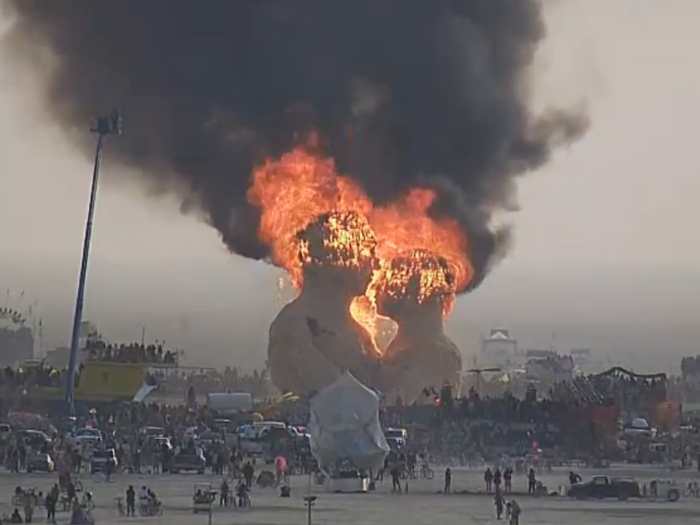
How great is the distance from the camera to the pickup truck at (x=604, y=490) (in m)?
41.4

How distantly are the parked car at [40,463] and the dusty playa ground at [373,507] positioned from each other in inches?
59.0

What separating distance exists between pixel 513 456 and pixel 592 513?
19.4 m

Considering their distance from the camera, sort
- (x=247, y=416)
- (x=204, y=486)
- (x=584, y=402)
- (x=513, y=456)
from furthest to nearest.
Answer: (x=247, y=416)
(x=584, y=402)
(x=513, y=456)
(x=204, y=486)

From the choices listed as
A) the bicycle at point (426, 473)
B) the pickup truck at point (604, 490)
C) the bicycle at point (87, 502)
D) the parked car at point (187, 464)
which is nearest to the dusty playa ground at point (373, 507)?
→ the bicycle at point (87, 502)

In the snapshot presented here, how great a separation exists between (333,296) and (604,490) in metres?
32.6

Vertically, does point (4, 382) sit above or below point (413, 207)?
below

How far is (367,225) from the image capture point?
7306 cm

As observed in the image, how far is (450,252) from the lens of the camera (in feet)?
241

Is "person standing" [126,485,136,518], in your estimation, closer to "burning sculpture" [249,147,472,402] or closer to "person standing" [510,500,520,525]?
"person standing" [510,500,520,525]

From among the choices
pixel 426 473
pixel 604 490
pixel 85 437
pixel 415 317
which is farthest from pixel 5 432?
pixel 604 490

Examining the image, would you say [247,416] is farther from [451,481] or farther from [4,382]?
[451,481]

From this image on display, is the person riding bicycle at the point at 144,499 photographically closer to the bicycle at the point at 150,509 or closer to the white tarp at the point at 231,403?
the bicycle at the point at 150,509

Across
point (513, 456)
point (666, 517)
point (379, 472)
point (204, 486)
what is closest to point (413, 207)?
point (513, 456)

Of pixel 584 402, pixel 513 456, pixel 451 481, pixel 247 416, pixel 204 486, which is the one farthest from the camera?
pixel 247 416
